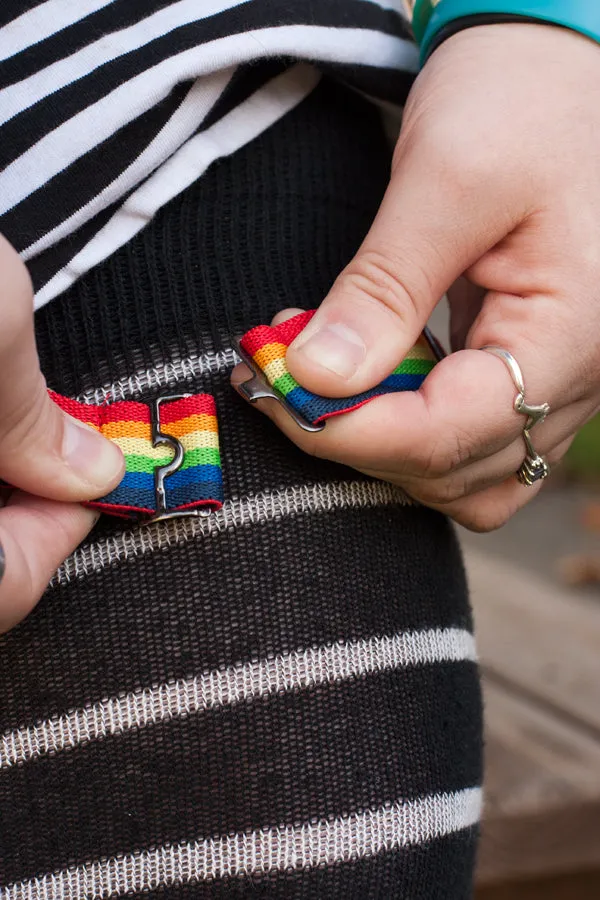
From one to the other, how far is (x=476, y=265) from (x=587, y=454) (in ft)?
7.80

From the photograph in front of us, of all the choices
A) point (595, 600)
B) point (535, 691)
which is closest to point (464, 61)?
point (535, 691)

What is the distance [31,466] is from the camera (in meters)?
0.58

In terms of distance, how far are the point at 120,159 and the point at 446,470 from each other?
33 cm

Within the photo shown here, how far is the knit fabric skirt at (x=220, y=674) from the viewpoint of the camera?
2.13 ft

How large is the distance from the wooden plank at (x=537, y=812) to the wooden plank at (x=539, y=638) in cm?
17

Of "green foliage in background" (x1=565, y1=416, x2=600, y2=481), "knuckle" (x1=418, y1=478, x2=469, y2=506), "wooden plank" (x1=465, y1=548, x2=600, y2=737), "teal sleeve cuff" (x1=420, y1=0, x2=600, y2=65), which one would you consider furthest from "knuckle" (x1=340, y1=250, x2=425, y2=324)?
"green foliage in background" (x1=565, y1=416, x2=600, y2=481)

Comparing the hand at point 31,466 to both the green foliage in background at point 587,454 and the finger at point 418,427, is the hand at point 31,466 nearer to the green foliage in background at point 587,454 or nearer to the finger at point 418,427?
the finger at point 418,427

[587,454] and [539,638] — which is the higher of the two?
[539,638]

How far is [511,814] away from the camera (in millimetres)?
1360

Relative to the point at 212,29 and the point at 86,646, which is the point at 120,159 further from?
the point at 86,646

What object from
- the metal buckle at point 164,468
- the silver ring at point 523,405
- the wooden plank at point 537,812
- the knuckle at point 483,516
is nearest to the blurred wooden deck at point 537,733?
the wooden plank at point 537,812

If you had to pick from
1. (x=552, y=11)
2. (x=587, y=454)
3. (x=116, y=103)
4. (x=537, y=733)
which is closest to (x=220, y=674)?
(x=116, y=103)

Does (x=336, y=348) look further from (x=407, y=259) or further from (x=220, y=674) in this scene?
(x=220, y=674)

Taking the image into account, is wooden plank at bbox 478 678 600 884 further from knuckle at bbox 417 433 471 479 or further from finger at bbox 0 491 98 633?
finger at bbox 0 491 98 633
